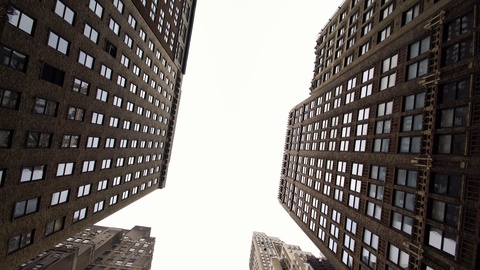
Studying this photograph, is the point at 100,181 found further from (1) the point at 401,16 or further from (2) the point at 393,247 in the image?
(1) the point at 401,16

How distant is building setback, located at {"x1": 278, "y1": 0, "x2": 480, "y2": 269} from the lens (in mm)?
20422

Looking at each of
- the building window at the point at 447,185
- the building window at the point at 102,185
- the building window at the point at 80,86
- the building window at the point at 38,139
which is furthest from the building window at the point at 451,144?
the building window at the point at 102,185

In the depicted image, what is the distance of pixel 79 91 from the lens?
29.9 meters

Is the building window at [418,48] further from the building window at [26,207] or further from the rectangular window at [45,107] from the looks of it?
the building window at [26,207]

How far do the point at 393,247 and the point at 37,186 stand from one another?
29701mm

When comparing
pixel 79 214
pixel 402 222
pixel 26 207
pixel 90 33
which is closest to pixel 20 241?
pixel 26 207

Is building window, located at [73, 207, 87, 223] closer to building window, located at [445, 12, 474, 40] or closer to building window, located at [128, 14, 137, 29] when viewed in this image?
building window, located at [128, 14, 137, 29]

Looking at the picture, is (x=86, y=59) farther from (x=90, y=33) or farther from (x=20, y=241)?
(x=20, y=241)

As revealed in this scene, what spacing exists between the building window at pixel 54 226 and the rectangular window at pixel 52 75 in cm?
1283

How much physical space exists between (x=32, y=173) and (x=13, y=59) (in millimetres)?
9152

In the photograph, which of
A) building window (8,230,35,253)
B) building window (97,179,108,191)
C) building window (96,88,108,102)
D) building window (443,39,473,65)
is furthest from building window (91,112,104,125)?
building window (443,39,473,65)

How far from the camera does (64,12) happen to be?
25.7 meters

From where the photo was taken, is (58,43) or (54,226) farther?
(54,226)

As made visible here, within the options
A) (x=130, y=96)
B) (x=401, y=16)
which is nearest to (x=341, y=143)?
(x=401, y=16)
